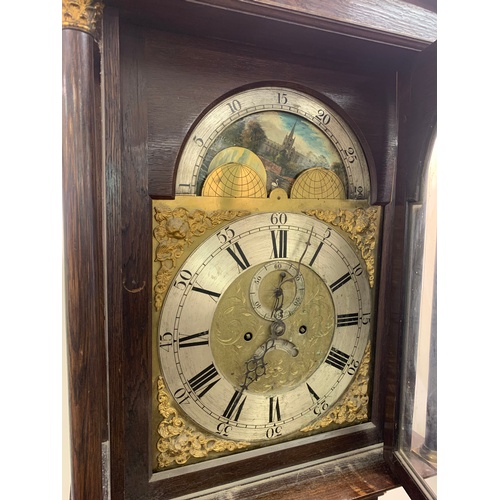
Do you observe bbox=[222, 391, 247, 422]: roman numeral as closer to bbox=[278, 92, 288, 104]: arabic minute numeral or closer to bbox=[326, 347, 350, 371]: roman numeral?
bbox=[326, 347, 350, 371]: roman numeral

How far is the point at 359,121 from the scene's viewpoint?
917 mm

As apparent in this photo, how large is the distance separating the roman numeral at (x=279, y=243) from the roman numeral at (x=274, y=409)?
0.35 meters

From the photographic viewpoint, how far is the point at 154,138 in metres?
0.75

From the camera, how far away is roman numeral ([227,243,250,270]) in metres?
0.84

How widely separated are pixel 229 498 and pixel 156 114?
2.78 feet

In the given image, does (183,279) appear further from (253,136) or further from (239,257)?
(253,136)

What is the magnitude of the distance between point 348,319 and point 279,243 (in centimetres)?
28

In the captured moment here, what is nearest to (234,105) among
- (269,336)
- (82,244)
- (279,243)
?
(279,243)

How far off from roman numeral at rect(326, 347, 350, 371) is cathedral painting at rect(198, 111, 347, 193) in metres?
0.43

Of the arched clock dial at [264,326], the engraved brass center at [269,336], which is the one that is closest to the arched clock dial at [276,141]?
the arched clock dial at [264,326]

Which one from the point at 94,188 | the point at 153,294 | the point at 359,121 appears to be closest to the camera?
the point at 94,188

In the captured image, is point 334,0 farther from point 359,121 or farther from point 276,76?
point 359,121

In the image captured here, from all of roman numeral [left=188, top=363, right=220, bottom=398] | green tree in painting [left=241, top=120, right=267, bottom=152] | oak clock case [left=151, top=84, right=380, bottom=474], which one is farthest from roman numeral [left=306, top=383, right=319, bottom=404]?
green tree in painting [left=241, top=120, right=267, bottom=152]

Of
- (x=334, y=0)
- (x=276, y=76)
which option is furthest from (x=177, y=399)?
(x=334, y=0)
